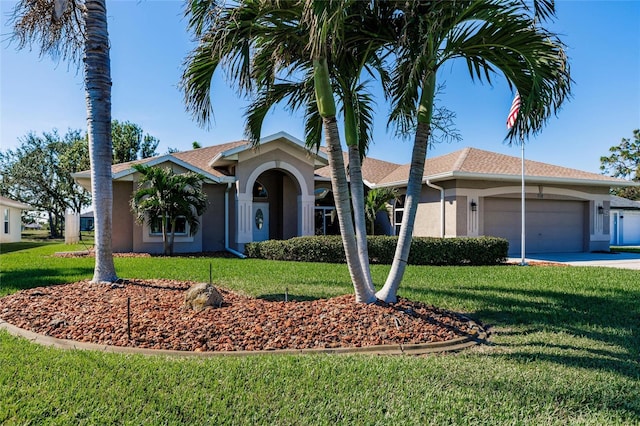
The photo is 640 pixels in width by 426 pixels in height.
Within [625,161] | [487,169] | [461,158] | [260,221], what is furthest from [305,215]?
[625,161]

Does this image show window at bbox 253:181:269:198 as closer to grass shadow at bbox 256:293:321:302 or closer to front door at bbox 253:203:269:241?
front door at bbox 253:203:269:241

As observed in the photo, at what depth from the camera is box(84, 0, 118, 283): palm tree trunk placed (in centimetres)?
819

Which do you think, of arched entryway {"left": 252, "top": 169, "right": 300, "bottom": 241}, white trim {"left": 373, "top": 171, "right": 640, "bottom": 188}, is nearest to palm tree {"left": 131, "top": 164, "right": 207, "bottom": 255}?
arched entryway {"left": 252, "top": 169, "right": 300, "bottom": 241}

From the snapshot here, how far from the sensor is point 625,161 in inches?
1838

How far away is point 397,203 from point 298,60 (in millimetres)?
14911

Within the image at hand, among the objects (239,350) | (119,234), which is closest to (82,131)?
(119,234)

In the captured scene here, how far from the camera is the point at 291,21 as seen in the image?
246 inches

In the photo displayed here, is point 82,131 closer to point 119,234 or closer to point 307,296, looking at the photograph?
point 119,234

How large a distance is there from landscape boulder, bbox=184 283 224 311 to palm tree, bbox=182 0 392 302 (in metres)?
2.24

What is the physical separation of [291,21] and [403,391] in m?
5.30

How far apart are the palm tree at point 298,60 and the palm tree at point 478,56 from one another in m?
0.73

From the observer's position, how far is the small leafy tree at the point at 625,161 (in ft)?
148

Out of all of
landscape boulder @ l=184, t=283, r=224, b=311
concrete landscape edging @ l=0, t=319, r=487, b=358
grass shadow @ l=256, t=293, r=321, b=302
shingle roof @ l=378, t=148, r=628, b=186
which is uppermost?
shingle roof @ l=378, t=148, r=628, b=186

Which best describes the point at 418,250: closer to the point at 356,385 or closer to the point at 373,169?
the point at 373,169
